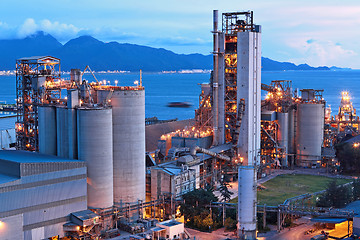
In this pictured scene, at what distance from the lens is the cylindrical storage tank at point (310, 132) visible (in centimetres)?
6650

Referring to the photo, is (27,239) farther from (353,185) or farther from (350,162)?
(350,162)

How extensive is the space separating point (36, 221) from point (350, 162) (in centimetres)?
4194

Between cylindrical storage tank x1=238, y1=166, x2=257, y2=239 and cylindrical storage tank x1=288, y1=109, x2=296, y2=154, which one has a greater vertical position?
cylindrical storage tank x1=288, y1=109, x2=296, y2=154

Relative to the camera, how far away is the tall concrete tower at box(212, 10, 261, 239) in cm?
5859

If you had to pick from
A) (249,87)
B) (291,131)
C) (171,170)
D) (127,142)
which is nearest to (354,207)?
(171,170)

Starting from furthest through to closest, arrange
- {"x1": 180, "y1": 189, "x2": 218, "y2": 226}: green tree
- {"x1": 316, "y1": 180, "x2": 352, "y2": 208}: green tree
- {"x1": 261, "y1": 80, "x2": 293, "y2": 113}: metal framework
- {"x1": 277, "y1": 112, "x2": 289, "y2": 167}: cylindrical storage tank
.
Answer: {"x1": 261, "y1": 80, "x2": 293, "y2": 113}: metal framework < {"x1": 277, "y1": 112, "x2": 289, "y2": 167}: cylindrical storage tank < {"x1": 316, "y1": 180, "x2": 352, "y2": 208}: green tree < {"x1": 180, "y1": 189, "x2": 218, "y2": 226}: green tree

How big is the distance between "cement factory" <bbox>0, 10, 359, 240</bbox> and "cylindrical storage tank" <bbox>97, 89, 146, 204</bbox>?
86 millimetres

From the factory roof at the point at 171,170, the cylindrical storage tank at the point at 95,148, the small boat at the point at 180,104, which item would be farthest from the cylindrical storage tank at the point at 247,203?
the small boat at the point at 180,104

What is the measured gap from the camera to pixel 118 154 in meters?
42.2

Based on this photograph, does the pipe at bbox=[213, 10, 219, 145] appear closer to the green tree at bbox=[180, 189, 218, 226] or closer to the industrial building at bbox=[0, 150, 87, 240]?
the green tree at bbox=[180, 189, 218, 226]

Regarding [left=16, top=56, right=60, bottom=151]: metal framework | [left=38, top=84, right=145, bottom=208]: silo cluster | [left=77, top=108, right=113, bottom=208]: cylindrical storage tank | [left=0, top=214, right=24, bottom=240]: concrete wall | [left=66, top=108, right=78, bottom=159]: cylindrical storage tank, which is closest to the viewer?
[left=0, top=214, right=24, bottom=240]: concrete wall

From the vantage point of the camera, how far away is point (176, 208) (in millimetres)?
44156

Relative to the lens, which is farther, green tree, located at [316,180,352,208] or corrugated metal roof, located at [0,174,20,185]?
green tree, located at [316,180,352,208]

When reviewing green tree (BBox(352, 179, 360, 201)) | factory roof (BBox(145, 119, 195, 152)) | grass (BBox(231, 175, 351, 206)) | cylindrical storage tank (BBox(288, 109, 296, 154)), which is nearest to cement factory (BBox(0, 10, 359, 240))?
grass (BBox(231, 175, 351, 206))
